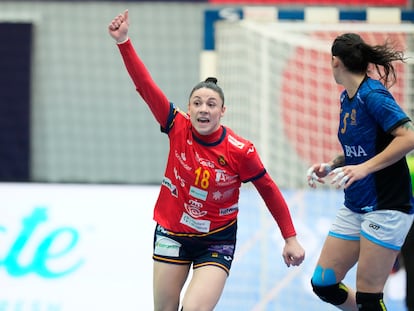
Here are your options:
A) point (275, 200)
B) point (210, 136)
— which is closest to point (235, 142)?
point (210, 136)

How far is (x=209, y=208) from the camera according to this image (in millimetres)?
4230

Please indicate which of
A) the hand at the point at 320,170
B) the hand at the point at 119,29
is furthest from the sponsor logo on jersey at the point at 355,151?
the hand at the point at 119,29

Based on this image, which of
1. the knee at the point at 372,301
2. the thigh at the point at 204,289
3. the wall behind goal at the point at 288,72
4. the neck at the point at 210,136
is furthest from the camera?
the wall behind goal at the point at 288,72

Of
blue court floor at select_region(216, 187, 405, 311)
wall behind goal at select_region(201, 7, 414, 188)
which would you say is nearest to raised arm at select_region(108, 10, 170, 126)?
wall behind goal at select_region(201, 7, 414, 188)

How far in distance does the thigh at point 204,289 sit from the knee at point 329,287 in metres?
0.53

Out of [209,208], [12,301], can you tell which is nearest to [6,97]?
[12,301]

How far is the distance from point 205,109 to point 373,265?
1160mm

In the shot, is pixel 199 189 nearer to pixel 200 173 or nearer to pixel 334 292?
pixel 200 173

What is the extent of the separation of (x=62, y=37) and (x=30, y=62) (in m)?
0.49

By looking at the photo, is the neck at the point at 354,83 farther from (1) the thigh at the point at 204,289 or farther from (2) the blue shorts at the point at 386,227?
(1) the thigh at the point at 204,289

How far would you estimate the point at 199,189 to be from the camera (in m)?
4.19

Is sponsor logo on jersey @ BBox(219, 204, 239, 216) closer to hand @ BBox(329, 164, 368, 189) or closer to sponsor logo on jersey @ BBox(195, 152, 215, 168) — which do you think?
sponsor logo on jersey @ BBox(195, 152, 215, 168)

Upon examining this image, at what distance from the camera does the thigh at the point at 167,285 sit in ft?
13.8

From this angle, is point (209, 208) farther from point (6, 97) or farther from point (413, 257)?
point (6, 97)
